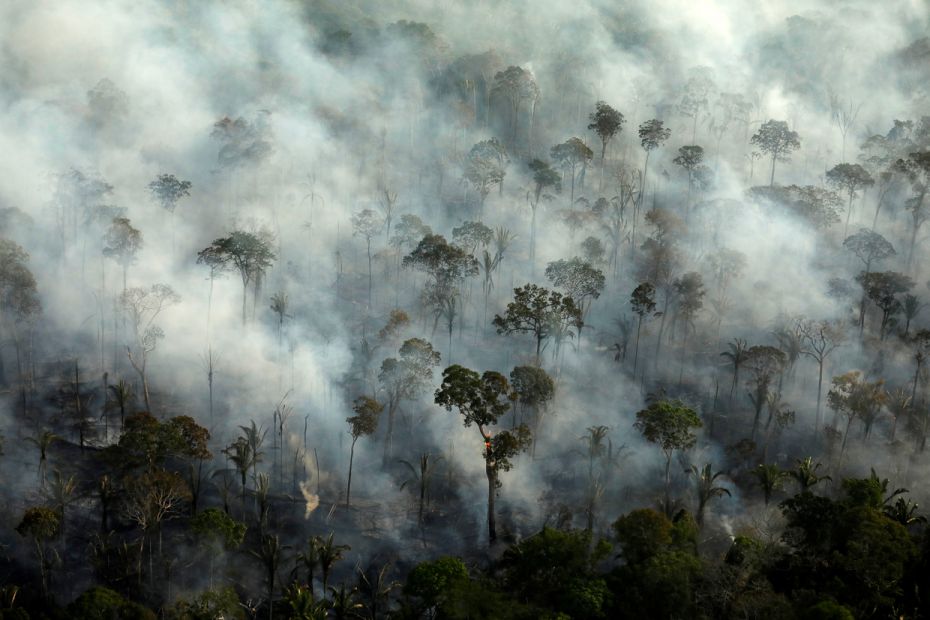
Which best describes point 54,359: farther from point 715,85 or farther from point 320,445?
point 715,85

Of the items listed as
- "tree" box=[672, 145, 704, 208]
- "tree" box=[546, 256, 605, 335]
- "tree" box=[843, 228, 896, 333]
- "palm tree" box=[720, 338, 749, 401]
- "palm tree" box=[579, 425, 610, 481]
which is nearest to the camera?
"palm tree" box=[579, 425, 610, 481]

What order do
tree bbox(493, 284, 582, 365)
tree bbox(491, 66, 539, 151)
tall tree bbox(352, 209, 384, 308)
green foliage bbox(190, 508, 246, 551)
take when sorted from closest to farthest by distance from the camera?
1. green foliage bbox(190, 508, 246, 551)
2. tree bbox(493, 284, 582, 365)
3. tall tree bbox(352, 209, 384, 308)
4. tree bbox(491, 66, 539, 151)

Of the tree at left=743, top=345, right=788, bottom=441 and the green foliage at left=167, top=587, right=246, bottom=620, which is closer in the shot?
the green foliage at left=167, top=587, right=246, bottom=620

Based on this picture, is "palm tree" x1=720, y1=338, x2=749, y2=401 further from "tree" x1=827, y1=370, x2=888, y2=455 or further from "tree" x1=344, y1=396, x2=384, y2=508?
"tree" x1=344, y1=396, x2=384, y2=508

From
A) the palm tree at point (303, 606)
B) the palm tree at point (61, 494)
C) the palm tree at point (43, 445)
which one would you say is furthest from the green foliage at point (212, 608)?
the palm tree at point (43, 445)

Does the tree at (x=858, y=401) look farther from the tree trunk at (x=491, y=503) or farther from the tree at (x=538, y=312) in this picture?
the tree trunk at (x=491, y=503)

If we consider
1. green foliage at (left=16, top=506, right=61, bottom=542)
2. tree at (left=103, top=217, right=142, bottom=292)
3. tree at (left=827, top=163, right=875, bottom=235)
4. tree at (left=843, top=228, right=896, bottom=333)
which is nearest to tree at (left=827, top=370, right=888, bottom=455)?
tree at (left=843, top=228, right=896, bottom=333)
